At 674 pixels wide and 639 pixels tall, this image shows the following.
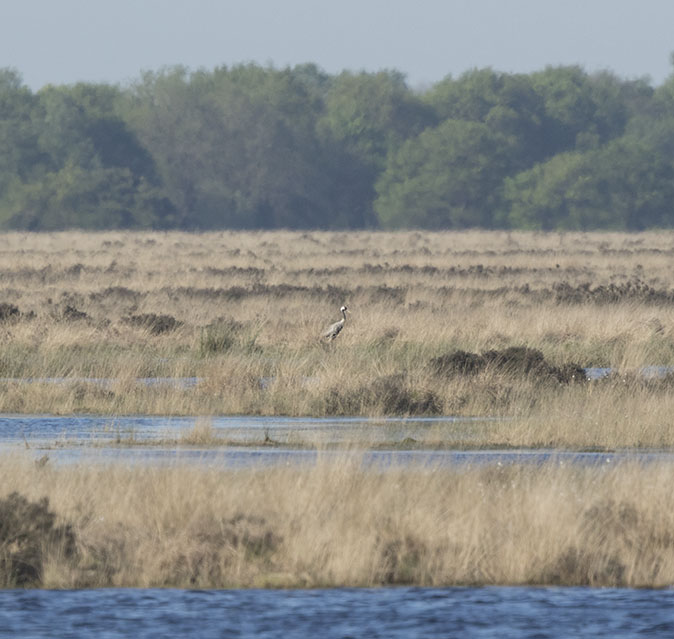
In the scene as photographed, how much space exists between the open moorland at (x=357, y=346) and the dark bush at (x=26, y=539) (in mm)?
6479

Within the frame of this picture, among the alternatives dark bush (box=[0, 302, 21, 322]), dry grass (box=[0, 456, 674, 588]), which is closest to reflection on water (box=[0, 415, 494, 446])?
dry grass (box=[0, 456, 674, 588])

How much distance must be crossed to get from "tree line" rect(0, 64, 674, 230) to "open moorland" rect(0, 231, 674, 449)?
204 feet

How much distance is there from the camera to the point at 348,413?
20.9 metres

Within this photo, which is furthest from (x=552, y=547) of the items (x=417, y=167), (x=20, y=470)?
(x=417, y=167)

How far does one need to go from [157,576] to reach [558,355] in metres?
16.0

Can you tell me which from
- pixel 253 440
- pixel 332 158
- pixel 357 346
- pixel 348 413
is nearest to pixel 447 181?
pixel 332 158

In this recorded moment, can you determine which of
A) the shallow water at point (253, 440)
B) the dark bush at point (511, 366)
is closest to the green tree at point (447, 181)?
the dark bush at point (511, 366)

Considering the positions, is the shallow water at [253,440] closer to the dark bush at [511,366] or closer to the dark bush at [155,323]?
the dark bush at [511,366]

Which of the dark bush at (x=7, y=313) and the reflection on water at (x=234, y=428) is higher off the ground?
the dark bush at (x=7, y=313)

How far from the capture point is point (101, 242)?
81500 millimetres

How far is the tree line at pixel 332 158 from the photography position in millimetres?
115750

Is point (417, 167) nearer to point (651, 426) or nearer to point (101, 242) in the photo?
Result: point (101, 242)

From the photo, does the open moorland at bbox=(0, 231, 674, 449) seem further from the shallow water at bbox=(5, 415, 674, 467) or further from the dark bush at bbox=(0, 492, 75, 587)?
the dark bush at bbox=(0, 492, 75, 587)

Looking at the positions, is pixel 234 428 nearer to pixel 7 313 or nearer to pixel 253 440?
pixel 253 440
